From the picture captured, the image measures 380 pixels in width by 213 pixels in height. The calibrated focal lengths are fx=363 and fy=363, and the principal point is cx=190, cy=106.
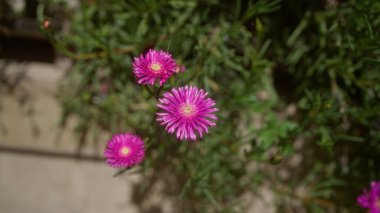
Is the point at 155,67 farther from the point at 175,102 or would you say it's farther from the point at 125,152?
the point at 125,152

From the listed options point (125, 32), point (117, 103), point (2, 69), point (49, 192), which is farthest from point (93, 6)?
point (49, 192)

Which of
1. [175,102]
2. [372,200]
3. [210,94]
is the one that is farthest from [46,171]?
[372,200]

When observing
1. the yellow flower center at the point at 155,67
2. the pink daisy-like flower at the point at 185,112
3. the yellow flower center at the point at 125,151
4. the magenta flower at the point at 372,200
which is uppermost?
the yellow flower center at the point at 155,67

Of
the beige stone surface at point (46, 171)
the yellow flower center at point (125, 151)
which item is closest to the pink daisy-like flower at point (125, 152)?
the yellow flower center at point (125, 151)

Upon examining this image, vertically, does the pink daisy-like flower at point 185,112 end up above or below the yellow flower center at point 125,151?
above

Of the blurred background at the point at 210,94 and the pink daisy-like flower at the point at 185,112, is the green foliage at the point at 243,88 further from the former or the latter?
the pink daisy-like flower at the point at 185,112

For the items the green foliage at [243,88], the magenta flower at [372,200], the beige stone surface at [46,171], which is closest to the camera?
the magenta flower at [372,200]
